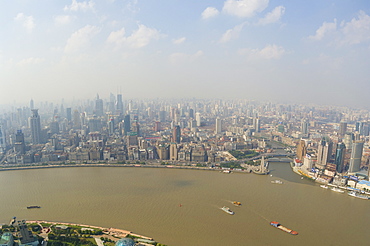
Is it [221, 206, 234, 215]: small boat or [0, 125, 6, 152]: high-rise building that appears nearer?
[221, 206, 234, 215]: small boat

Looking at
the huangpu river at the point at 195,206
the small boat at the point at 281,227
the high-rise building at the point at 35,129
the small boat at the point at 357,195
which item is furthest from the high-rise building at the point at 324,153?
the high-rise building at the point at 35,129

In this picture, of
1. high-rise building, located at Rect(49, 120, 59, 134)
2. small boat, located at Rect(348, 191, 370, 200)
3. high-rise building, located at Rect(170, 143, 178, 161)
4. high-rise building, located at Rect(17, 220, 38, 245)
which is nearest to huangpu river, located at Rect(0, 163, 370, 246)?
small boat, located at Rect(348, 191, 370, 200)

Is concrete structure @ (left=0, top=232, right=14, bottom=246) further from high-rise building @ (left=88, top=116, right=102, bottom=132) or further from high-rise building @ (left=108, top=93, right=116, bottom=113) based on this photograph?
high-rise building @ (left=108, top=93, right=116, bottom=113)

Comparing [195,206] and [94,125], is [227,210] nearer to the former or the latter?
[195,206]

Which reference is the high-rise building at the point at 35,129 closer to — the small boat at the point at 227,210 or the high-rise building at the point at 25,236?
the high-rise building at the point at 25,236

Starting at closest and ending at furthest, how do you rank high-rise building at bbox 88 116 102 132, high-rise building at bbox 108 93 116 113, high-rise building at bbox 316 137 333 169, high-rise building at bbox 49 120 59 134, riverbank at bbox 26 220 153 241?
riverbank at bbox 26 220 153 241 < high-rise building at bbox 316 137 333 169 < high-rise building at bbox 49 120 59 134 < high-rise building at bbox 88 116 102 132 < high-rise building at bbox 108 93 116 113

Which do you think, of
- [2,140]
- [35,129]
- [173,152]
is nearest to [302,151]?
[173,152]

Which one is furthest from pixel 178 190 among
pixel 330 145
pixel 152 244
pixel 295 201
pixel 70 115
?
pixel 70 115

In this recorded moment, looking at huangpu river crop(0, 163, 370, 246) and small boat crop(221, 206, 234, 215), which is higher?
small boat crop(221, 206, 234, 215)
